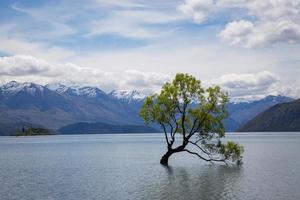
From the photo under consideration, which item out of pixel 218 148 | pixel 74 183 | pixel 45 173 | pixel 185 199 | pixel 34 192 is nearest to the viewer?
pixel 185 199

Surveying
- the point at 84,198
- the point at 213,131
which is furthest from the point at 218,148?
the point at 84,198

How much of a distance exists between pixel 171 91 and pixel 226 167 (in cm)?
1816

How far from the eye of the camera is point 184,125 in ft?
287

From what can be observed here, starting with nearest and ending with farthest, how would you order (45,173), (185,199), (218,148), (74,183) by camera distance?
(185,199) < (74,183) < (45,173) < (218,148)

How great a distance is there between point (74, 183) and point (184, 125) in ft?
101

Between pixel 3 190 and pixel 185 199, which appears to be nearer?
pixel 185 199

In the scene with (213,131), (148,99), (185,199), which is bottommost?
(185,199)

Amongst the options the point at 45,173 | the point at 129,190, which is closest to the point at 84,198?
the point at 129,190

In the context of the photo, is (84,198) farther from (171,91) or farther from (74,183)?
(171,91)

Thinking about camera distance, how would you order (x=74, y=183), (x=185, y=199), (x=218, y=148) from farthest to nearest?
(x=218, y=148) → (x=74, y=183) → (x=185, y=199)

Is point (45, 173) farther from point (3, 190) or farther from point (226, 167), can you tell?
point (226, 167)

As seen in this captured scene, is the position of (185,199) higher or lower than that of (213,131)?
lower

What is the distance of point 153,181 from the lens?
6531cm

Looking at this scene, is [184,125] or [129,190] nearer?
[129,190]
